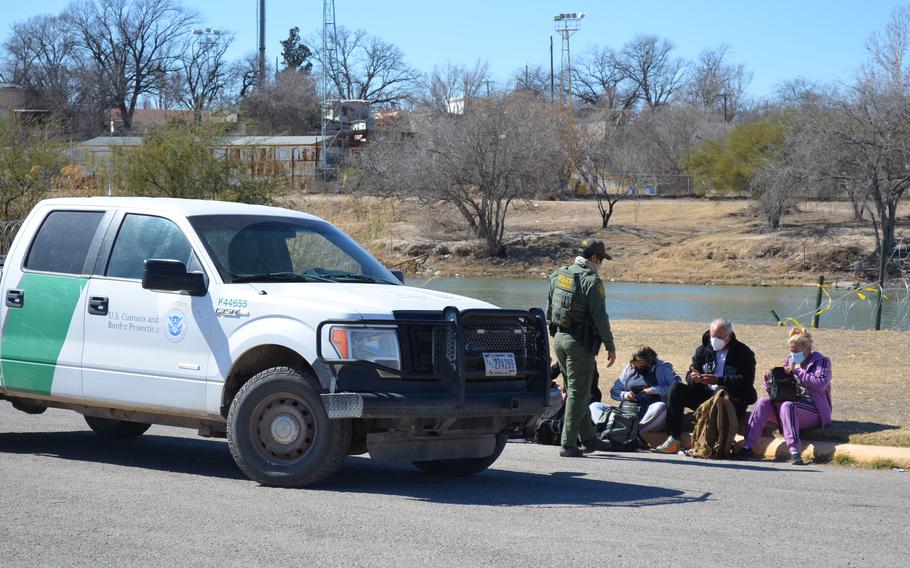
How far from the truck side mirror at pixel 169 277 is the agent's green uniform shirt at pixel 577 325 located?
130 inches

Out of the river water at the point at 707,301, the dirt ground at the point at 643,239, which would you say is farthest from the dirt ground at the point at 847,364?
the dirt ground at the point at 643,239

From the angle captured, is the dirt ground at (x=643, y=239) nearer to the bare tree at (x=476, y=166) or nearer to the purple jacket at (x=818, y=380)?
the bare tree at (x=476, y=166)

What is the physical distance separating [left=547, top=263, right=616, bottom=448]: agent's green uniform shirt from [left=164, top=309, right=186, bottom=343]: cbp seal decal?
3.29 meters

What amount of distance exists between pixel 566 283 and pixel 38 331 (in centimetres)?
425

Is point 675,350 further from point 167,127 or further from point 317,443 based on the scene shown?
point 167,127

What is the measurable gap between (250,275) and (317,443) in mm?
1415

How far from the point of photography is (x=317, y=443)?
24.3 ft

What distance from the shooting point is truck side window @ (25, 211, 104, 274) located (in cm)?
872

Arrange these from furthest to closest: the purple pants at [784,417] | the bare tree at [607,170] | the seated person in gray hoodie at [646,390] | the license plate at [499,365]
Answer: the bare tree at [607,170]
the seated person in gray hoodie at [646,390]
the purple pants at [784,417]
the license plate at [499,365]

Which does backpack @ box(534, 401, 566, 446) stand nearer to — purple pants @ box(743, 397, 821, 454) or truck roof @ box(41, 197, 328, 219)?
purple pants @ box(743, 397, 821, 454)

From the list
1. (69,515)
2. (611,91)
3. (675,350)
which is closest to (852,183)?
(675,350)

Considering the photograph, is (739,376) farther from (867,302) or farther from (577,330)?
(867,302)

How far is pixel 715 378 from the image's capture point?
1042 centimetres

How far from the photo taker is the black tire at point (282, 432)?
7.41 metres
